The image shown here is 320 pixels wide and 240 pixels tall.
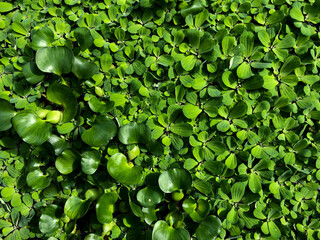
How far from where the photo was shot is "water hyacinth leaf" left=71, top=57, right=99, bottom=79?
4.73 ft

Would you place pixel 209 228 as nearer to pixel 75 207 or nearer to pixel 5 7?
pixel 75 207

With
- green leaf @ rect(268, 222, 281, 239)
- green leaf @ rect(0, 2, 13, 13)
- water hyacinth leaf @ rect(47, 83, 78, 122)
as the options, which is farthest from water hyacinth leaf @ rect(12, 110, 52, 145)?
green leaf @ rect(268, 222, 281, 239)

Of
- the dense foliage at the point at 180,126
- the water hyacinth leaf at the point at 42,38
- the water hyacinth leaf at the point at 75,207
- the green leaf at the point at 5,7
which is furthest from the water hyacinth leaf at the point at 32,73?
the water hyacinth leaf at the point at 75,207

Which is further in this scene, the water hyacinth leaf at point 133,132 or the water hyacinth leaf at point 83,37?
the water hyacinth leaf at point 83,37

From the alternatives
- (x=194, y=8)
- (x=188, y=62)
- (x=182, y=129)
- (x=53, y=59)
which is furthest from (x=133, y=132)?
(x=194, y=8)

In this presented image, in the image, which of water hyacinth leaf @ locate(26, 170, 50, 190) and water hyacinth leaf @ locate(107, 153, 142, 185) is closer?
water hyacinth leaf @ locate(107, 153, 142, 185)

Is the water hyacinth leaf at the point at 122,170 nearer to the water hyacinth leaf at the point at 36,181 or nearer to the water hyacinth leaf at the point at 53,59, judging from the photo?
the water hyacinth leaf at the point at 36,181

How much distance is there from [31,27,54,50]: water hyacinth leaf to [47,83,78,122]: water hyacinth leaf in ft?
1.04

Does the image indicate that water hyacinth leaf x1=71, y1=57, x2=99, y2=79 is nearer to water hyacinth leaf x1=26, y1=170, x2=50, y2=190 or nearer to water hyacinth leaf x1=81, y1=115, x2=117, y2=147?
water hyacinth leaf x1=81, y1=115, x2=117, y2=147

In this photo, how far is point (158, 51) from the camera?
151 centimetres

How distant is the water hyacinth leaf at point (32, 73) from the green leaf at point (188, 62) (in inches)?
34.3

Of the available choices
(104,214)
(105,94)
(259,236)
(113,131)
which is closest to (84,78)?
(105,94)

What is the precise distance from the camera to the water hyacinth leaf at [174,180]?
1.36 metres

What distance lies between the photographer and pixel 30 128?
1374mm
